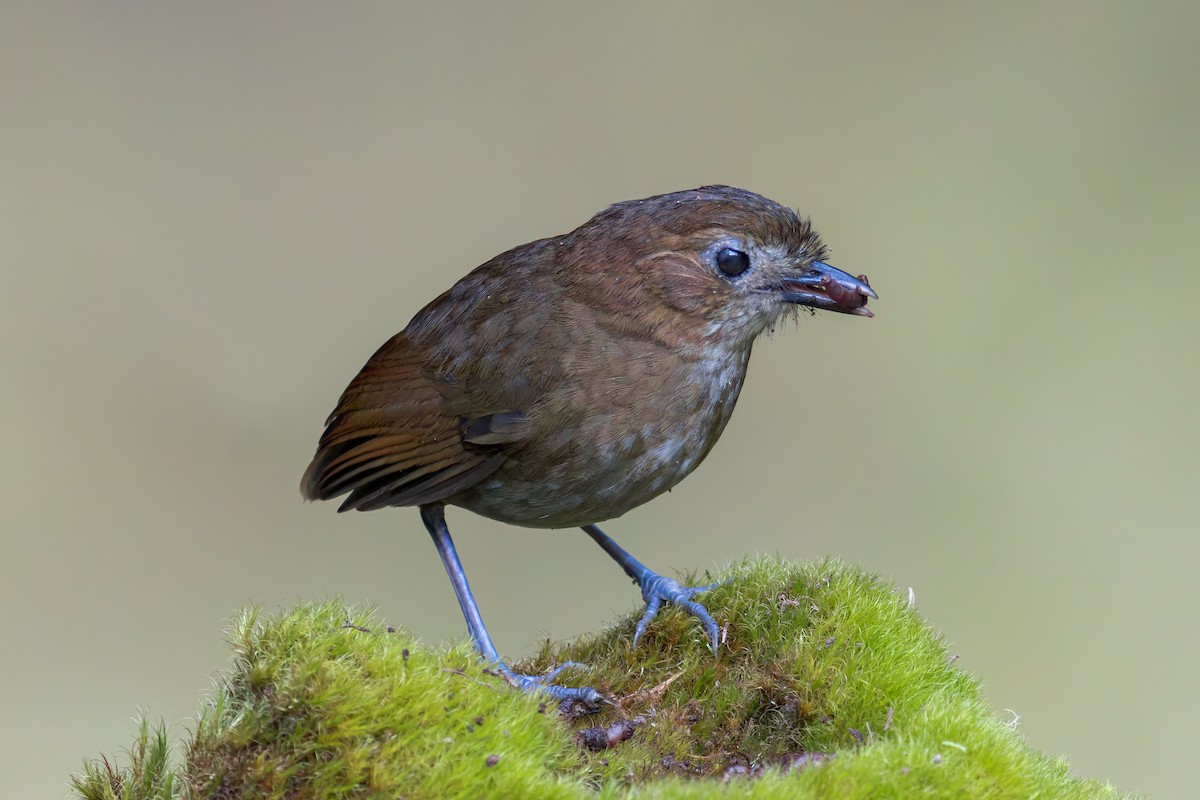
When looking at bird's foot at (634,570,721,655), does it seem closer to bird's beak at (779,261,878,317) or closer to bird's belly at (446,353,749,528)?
bird's belly at (446,353,749,528)

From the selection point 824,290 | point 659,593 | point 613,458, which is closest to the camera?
point 613,458

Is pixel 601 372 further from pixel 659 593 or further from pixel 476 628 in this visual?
pixel 476 628

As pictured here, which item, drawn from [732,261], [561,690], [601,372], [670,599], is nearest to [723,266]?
[732,261]

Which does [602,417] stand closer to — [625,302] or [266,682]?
[625,302]

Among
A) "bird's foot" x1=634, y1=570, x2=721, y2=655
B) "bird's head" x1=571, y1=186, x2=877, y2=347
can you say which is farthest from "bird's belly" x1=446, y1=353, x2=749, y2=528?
"bird's foot" x1=634, y1=570, x2=721, y2=655

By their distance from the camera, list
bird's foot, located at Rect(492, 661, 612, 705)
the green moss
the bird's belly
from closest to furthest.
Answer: the green moss < bird's foot, located at Rect(492, 661, 612, 705) < the bird's belly

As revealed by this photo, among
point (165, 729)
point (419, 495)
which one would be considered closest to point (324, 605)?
point (165, 729)
